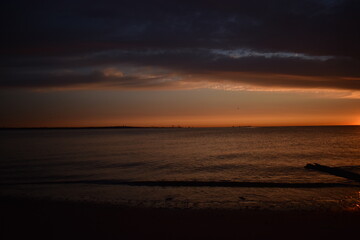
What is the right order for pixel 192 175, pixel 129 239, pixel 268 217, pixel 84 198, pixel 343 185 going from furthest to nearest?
1. pixel 192 175
2. pixel 343 185
3. pixel 84 198
4. pixel 268 217
5. pixel 129 239

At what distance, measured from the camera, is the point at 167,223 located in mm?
10133

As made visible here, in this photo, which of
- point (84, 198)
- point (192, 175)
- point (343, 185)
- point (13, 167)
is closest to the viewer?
point (84, 198)

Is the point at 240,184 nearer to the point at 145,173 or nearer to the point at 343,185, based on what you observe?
the point at 343,185

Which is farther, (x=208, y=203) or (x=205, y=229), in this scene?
(x=208, y=203)

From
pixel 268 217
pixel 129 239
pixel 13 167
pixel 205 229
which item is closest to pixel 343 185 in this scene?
pixel 268 217

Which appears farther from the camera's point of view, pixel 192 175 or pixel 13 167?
pixel 13 167

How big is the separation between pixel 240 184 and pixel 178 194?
16.6 ft

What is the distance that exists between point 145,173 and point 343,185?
15532mm

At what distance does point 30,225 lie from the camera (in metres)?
10.0

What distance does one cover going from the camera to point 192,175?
2292cm

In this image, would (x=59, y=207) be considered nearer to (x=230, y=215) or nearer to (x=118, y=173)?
(x=230, y=215)

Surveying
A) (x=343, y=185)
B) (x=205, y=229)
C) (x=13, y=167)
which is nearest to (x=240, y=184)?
(x=343, y=185)

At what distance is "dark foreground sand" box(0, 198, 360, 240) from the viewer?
353 inches

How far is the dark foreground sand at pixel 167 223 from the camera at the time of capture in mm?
8961
